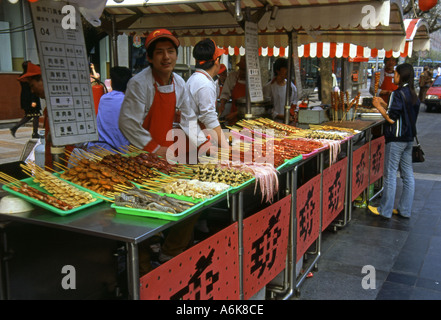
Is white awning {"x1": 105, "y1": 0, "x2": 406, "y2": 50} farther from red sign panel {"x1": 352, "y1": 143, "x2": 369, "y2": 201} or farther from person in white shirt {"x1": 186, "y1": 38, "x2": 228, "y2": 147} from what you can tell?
red sign panel {"x1": 352, "y1": 143, "x2": 369, "y2": 201}

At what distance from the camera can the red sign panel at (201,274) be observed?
2203 mm

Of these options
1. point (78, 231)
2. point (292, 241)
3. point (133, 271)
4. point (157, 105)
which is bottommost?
point (292, 241)

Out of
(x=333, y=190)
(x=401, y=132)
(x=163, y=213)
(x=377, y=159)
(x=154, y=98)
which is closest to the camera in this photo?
(x=163, y=213)

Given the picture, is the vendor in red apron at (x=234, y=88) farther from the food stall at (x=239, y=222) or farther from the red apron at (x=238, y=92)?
the food stall at (x=239, y=222)

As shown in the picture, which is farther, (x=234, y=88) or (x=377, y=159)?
(x=234, y=88)

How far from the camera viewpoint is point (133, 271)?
204 cm

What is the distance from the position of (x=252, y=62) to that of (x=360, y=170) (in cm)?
229

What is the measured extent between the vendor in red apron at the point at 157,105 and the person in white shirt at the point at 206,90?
1.17ft

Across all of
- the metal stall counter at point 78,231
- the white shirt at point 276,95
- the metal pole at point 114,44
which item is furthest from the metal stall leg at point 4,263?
the white shirt at point 276,95

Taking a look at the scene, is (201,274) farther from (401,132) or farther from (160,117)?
(401,132)

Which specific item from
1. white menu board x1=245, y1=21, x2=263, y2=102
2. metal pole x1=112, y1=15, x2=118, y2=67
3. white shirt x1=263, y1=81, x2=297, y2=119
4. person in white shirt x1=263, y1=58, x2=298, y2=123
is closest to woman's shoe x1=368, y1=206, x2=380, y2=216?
person in white shirt x1=263, y1=58, x2=298, y2=123

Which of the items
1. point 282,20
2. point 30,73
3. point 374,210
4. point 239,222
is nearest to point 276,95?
point 282,20
